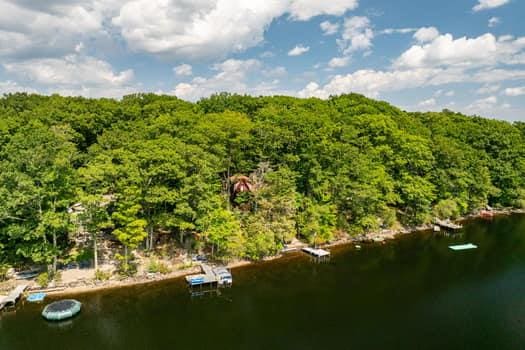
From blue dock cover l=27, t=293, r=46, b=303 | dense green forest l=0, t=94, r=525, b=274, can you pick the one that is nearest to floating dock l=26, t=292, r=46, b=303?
blue dock cover l=27, t=293, r=46, b=303

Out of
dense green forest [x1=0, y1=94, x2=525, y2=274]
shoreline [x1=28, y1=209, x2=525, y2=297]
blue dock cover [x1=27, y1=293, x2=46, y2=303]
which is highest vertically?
dense green forest [x1=0, y1=94, x2=525, y2=274]

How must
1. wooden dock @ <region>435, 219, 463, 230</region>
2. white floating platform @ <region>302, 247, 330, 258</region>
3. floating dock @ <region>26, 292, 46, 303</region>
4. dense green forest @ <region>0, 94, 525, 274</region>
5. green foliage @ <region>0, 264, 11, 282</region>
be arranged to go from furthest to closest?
1. wooden dock @ <region>435, 219, 463, 230</region>
2. white floating platform @ <region>302, 247, 330, 258</region>
3. dense green forest @ <region>0, 94, 525, 274</region>
4. green foliage @ <region>0, 264, 11, 282</region>
5. floating dock @ <region>26, 292, 46, 303</region>

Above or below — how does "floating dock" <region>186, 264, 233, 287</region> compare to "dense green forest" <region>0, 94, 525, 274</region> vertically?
below

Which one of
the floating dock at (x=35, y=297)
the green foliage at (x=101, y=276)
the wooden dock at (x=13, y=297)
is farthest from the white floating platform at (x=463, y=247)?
the wooden dock at (x=13, y=297)

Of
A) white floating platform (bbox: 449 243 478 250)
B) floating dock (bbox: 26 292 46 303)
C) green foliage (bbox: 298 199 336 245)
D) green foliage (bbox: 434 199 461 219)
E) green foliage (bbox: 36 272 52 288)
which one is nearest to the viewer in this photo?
floating dock (bbox: 26 292 46 303)

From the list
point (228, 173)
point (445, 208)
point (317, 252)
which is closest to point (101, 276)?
point (228, 173)

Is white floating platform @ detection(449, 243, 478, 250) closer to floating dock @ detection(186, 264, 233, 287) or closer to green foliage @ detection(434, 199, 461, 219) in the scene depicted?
green foliage @ detection(434, 199, 461, 219)
